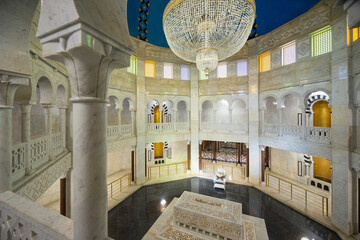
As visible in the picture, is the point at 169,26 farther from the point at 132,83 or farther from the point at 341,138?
the point at 341,138

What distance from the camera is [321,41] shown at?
23.1 ft

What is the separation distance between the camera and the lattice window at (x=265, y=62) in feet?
30.8

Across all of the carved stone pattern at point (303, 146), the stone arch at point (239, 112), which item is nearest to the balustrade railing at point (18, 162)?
the carved stone pattern at point (303, 146)

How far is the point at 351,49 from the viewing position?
5844 millimetres

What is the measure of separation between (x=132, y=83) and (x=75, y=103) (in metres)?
8.79

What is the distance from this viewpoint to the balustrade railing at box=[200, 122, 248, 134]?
10.4 meters

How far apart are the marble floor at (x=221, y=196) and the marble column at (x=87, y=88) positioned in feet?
16.6

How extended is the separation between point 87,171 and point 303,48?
1013cm

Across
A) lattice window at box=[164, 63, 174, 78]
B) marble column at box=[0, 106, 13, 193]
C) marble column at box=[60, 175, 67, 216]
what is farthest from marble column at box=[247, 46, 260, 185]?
marble column at box=[0, 106, 13, 193]

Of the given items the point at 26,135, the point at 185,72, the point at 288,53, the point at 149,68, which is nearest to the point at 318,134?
the point at 288,53

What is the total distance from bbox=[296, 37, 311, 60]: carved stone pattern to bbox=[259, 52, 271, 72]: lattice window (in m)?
1.58

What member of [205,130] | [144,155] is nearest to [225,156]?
[205,130]

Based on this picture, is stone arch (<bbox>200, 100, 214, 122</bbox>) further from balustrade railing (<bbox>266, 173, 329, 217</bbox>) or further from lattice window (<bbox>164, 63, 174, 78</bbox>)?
balustrade railing (<bbox>266, 173, 329, 217</bbox>)

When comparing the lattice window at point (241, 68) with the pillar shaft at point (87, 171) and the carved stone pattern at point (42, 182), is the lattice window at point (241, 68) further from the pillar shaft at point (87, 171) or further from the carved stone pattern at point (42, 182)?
the pillar shaft at point (87, 171)
